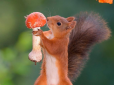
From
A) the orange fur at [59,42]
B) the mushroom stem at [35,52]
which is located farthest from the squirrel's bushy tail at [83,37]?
the mushroom stem at [35,52]

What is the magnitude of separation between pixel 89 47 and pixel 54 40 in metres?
0.32

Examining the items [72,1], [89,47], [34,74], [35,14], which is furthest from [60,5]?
[35,14]

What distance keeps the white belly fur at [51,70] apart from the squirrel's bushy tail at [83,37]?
0.23m

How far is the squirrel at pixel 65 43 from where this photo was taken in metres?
0.82

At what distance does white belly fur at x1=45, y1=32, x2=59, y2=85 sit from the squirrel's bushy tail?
232 millimetres

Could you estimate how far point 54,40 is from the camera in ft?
2.77

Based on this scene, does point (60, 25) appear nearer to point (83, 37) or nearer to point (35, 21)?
point (35, 21)

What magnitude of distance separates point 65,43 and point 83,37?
0.83 feet

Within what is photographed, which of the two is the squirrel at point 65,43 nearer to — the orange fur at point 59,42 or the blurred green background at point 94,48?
the orange fur at point 59,42

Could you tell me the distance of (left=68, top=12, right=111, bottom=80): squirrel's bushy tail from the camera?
3.44 ft

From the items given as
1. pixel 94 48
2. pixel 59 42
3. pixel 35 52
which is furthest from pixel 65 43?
pixel 94 48

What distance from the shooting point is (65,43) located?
876 mm

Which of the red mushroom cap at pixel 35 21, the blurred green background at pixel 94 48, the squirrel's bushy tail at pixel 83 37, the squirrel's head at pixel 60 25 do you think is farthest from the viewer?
the blurred green background at pixel 94 48

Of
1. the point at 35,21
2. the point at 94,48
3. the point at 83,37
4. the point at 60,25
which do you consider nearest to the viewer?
the point at 35,21
